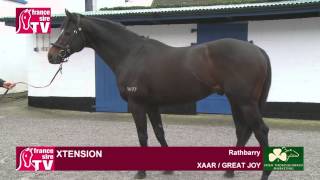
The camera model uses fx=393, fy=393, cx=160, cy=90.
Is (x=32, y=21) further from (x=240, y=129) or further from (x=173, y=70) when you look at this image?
(x=240, y=129)

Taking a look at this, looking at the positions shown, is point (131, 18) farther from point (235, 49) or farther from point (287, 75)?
point (235, 49)

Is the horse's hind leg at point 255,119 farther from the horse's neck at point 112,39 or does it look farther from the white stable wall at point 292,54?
the white stable wall at point 292,54

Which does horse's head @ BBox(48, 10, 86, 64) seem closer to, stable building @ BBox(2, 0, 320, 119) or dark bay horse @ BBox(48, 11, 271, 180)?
dark bay horse @ BBox(48, 11, 271, 180)

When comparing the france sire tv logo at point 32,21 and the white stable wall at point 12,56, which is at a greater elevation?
the france sire tv logo at point 32,21

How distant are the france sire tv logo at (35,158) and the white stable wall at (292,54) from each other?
6.59m

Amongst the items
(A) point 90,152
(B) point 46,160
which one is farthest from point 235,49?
(B) point 46,160

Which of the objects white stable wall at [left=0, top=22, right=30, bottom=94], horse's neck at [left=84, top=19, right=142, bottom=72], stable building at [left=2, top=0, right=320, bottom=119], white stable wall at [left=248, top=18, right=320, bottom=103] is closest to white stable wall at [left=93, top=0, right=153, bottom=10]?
white stable wall at [left=0, top=22, right=30, bottom=94]

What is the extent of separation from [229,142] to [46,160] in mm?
3495

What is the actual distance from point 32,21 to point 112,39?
7.15 m

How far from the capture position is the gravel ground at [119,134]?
513cm

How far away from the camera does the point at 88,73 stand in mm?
11195

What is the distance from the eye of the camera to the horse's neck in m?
5.14

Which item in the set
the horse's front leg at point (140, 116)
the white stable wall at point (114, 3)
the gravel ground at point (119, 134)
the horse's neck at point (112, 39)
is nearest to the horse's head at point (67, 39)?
the horse's neck at point (112, 39)

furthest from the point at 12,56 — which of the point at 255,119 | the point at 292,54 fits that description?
the point at 255,119
